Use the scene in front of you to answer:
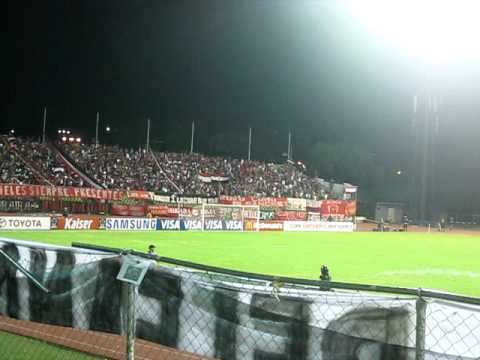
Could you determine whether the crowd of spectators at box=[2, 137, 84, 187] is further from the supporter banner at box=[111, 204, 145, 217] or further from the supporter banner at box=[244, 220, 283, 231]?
the supporter banner at box=[244, 220, 283, 231]

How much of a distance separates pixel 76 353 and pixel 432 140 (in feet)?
231

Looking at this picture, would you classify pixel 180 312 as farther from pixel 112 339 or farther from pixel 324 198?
pixel 324 198

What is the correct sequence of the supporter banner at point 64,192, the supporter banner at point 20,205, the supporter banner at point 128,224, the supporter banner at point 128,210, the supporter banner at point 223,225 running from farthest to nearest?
the supporter banner at point 128,210, the supporter banner at point 223,225, the supporter banner at point 64,192, the supporter banner at point 20,205, the supporter banner at point 128,224

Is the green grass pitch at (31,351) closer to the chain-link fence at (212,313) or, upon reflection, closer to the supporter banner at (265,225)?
the chain-link fence at (212,313)

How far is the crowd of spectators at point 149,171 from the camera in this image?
49.2 m

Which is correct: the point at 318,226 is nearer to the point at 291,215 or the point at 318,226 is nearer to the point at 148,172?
the point at 291,215

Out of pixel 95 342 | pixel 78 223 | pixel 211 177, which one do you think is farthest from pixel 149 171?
pixel 95 342

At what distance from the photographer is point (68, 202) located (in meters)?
45.0

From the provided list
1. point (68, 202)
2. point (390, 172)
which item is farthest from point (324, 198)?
point (68, 202)

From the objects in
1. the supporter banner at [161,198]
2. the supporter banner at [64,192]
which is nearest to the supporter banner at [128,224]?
the supporter banner at [64,192]

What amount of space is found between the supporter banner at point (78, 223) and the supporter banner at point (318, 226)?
17.9m

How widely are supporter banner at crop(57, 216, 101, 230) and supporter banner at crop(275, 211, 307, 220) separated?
21435 mm

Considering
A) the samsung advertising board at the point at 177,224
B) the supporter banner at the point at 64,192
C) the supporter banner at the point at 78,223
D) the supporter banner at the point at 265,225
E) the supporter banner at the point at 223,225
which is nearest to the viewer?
the supporter banner at the point at 78,223

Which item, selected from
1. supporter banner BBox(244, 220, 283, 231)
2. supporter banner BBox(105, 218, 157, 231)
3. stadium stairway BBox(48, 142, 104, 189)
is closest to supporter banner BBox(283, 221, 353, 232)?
supporter banner BBox(244, 220, 283, 231)
